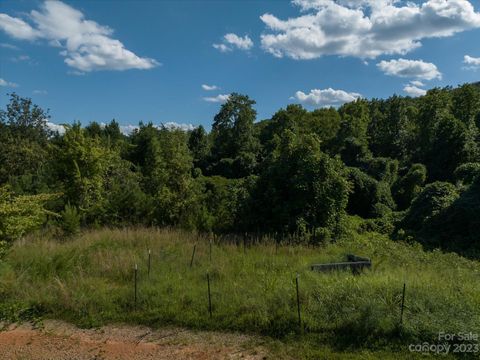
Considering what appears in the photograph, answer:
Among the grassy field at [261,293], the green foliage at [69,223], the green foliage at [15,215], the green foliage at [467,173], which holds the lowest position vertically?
the grassy field at [261,293]

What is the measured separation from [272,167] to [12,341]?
982 cm

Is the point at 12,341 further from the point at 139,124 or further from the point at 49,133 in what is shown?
the point at 139,124

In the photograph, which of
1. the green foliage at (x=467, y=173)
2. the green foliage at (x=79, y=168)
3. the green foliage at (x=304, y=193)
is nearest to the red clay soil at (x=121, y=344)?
the green foliage at (x=304, y=193)

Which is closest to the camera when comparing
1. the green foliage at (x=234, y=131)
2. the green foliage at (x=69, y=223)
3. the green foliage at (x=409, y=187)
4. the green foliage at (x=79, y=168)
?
the green foliage at (x=69, y=223)

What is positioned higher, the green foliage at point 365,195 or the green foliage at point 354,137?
the green foliage at point 354,137

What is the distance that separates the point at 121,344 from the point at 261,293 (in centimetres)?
271

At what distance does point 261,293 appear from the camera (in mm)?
Answer: 7648

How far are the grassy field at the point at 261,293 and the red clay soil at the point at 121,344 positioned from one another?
10.8 inches

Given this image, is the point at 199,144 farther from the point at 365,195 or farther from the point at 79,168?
the point at 79,168

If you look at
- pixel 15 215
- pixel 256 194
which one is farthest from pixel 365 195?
pixel 15 215

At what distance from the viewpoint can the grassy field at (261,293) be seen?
6207 mm

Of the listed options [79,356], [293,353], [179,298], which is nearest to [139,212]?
[179,298]

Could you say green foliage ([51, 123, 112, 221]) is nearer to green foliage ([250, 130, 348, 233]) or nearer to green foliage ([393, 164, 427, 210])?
green foliage ([250, 130, 348, 233])

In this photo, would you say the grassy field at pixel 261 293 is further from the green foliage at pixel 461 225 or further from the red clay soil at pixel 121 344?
the green foliage at pixel 461 225
